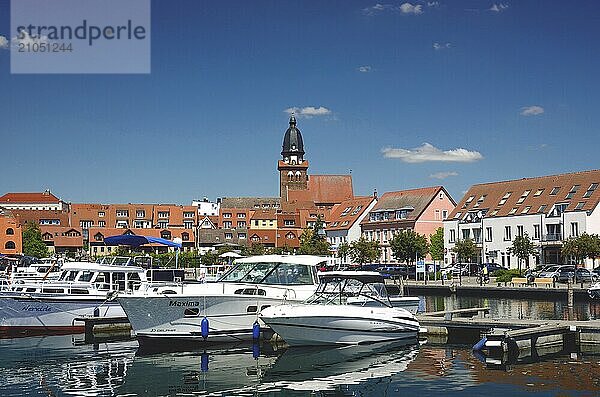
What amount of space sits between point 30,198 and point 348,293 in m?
165

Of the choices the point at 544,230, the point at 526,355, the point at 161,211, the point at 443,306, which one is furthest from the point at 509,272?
the point at 161,211

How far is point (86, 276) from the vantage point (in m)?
38.4

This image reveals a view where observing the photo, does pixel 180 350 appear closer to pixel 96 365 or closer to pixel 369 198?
pixel 96 365

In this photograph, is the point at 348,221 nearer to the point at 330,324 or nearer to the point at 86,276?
the point at 86,276

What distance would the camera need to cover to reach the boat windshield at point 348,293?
31.2m

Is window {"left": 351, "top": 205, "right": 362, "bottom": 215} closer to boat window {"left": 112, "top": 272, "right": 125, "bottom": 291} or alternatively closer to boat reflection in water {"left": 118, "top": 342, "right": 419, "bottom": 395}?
boat window {"left": 112, "top": 272, "right": 125, "bottom": 291}

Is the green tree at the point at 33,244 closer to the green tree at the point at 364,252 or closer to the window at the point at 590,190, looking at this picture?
the green tree at the point at 364,252

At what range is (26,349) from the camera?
3184 centimetres

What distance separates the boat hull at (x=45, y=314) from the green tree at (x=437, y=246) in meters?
61.4

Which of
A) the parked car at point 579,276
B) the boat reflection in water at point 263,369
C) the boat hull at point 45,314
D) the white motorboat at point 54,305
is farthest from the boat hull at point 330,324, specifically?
the parked car at point 579,276

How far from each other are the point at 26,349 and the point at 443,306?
1060 inches

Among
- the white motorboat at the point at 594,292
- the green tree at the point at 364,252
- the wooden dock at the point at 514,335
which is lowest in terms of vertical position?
the wooden dock at the point at 514,335

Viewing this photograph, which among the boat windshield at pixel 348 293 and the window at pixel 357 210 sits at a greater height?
the window at pixel 357 210

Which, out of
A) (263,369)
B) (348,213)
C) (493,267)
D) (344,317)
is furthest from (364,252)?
(263,369)
